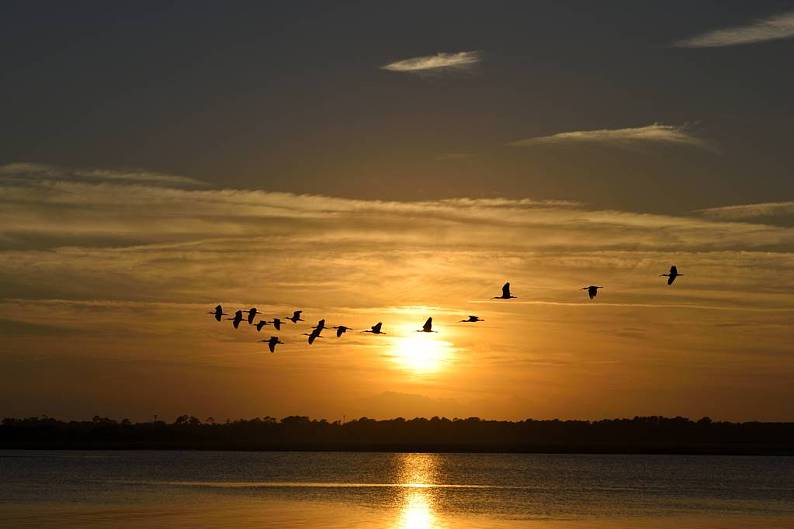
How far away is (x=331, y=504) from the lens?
83.0m

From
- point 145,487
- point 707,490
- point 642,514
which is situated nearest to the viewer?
point 642,514

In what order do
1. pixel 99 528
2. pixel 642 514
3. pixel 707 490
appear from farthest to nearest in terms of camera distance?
pixel 707 490 → pixel 642 514 → pixel 99 528

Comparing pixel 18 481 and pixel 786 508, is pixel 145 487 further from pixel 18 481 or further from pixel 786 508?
pixel 786 508

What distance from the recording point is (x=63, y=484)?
103 meters

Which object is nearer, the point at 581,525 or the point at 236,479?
the point at 581,525

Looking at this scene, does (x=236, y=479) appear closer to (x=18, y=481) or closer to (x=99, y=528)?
(x=18, y=481)

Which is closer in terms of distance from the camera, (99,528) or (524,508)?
(99,528)

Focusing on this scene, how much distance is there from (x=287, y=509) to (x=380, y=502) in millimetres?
12084

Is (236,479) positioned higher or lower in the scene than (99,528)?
higher

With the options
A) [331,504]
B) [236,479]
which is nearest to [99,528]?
[331,504]

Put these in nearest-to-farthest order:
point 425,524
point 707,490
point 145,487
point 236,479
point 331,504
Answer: point 425,524 → point 331,504 → point 145,487 → point 707,490 → point 236,479

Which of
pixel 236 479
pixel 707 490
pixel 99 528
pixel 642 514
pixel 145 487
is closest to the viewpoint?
pixel 99 528

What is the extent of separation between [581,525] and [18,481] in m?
61.1

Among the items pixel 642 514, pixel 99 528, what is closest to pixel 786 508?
pixel 642 514
